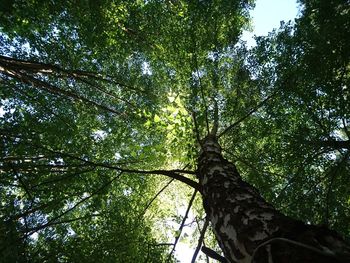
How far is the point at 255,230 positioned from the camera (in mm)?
2080

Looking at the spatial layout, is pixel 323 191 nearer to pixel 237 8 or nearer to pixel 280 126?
pixel 280 126

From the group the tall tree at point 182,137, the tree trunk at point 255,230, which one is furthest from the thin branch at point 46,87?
the tree trunk at point 255,230

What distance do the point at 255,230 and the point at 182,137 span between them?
2660 mm

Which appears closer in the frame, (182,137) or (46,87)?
(182,137)

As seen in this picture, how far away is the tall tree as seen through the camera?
3529 millimetres

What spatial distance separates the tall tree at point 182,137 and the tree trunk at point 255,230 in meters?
0.01

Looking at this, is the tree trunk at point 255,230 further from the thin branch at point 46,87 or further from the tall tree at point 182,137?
the thin branch at point 46,87

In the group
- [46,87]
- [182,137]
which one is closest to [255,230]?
[182,137]

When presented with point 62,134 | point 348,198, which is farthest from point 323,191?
point 62,134

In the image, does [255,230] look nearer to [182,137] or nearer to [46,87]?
[182,137]

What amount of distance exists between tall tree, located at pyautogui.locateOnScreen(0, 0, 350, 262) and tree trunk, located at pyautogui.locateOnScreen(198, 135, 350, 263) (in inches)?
0.5

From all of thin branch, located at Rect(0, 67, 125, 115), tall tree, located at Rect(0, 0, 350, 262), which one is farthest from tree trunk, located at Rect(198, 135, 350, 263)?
thin branch, located at Rect(0, 67, 125, 115)

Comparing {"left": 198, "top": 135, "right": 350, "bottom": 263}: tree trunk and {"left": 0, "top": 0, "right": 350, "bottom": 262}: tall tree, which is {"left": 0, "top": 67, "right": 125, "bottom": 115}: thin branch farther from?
{"left": 198, "top": 135, "right": 350, "bottom": 263}: tree trunk

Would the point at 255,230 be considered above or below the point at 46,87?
below
